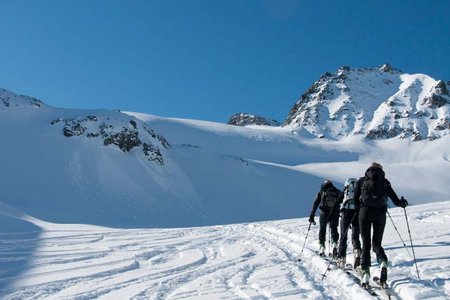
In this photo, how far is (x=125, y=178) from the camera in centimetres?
3416

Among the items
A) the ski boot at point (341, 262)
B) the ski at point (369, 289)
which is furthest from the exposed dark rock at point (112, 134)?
the ski at point (369, 289)

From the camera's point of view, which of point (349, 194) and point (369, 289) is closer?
point (369, 289)

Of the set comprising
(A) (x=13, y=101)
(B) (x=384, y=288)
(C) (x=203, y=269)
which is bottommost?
(B) (x=384, y=288)

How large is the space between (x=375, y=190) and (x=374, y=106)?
12264 centimetres

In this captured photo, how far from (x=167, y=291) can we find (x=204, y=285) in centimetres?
65

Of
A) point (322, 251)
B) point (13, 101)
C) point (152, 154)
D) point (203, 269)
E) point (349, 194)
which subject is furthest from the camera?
point (13, 101)

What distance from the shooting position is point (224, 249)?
37.5ft

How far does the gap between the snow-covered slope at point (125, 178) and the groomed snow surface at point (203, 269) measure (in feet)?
44.7

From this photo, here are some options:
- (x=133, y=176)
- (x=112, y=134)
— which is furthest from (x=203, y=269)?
(x=112, y=134)

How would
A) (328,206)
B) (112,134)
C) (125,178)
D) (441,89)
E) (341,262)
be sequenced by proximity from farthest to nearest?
(441,89) → (112,134) → (125,178) → (328,206) → (341,262)

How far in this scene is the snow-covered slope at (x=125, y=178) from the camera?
28812 mm

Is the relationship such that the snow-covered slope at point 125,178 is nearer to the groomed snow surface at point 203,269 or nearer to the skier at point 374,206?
the groomed snow surface at point 203,269

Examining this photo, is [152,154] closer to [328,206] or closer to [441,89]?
[328,206]

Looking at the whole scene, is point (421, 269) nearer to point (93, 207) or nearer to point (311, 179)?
point (93, 207)
